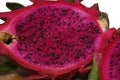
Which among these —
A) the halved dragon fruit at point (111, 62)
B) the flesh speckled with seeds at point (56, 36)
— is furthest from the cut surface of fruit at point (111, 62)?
the flesh speckled with seeds at point (56, 36)

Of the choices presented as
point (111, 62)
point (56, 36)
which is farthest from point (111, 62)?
point (56, 36)

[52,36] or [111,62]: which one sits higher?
[52,36]

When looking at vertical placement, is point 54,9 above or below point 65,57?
above

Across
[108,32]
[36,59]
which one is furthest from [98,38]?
[36,59]

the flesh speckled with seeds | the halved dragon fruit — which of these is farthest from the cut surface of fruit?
the flesh speckled with seeds

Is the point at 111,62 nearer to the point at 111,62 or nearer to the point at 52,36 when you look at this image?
the point at 111,62

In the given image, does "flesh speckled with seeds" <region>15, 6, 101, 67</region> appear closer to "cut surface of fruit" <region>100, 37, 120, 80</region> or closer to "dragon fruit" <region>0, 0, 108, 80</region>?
"dragon fruit" <region>0, 0, 108, 80</region>

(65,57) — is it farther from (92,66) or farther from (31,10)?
(31,10)
